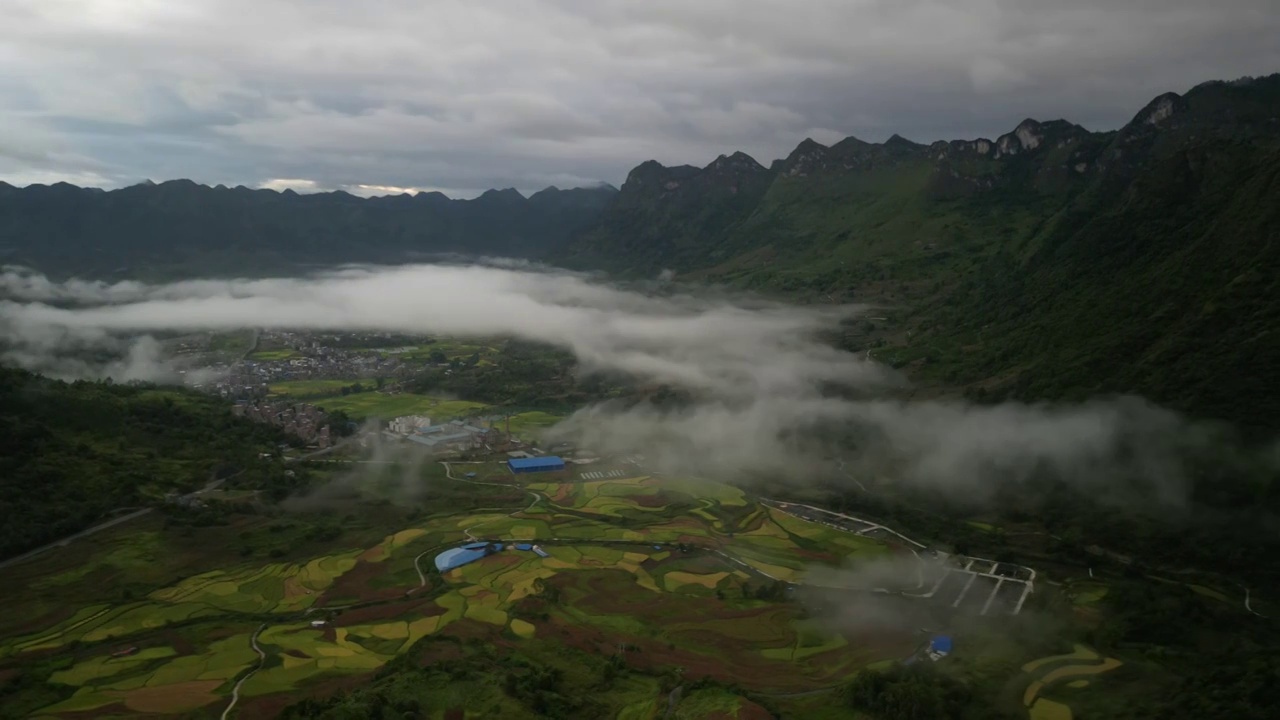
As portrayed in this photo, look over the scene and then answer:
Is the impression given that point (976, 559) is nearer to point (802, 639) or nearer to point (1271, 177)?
point (802, 639)

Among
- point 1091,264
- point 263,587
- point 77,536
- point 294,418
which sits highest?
point 1091,264

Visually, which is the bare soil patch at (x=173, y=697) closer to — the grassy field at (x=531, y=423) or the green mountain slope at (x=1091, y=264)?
the grassy field at (x=531, y=423)

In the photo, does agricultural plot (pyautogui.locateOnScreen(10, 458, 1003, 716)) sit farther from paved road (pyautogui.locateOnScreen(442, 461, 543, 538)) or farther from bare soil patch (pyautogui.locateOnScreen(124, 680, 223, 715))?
paved road (pyautogui.locateOnScreen(442, 461, 543, 538))

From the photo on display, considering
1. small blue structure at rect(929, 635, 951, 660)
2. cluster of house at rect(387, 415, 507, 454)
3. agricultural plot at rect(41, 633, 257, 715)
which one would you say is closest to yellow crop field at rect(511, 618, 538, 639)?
agricultural plot at rect(41, 633, 257, 715)

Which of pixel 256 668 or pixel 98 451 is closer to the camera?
pixel 256 668

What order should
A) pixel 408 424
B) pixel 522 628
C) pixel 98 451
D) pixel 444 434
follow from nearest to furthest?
pixel 522 628, pixel 98 451, pixel 444 434, pixel 408 424

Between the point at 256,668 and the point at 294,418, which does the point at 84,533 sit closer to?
the point at 256,668

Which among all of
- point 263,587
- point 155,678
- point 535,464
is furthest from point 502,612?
point 535,464
